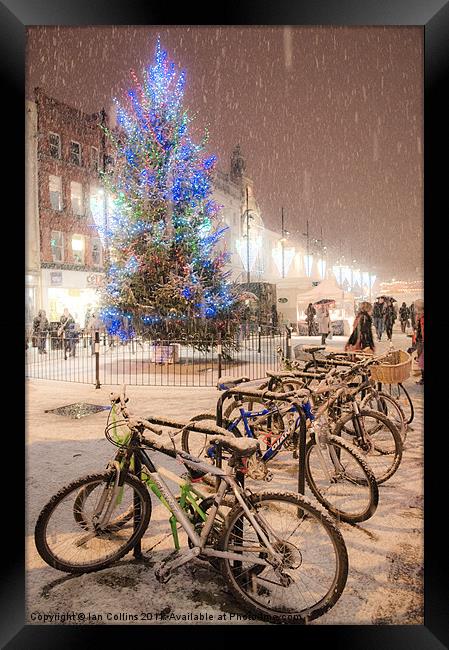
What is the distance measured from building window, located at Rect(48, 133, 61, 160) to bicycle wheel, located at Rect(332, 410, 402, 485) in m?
23.5

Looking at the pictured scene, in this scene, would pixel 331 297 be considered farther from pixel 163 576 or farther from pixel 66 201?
pixel 163 576

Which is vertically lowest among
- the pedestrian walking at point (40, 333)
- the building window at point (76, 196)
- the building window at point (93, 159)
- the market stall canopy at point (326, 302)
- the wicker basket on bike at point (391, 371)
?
the wicker basket on bike at point (391, 371)

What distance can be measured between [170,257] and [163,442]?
10450 millimetres

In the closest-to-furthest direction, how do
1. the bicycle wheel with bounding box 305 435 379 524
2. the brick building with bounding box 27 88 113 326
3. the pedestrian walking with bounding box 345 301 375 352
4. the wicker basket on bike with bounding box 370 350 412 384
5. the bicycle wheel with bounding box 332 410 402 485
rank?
1. the bicycle wheel with bounding box 305 435 379 524
2. the bicycle wheel with bounding box 332 410 402 485
3. the wicker basket on bike with bounding box 370 350 412 384
4. the pedestrian walking with bounding box 345 301 375 352
5. the brick building with bounding box 27 88 113 326

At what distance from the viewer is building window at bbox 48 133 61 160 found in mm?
23834

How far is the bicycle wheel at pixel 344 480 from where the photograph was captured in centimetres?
393

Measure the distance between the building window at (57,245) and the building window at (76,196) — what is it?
202 cm

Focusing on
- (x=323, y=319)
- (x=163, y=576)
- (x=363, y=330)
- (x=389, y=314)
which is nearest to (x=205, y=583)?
(x=163, y=576)

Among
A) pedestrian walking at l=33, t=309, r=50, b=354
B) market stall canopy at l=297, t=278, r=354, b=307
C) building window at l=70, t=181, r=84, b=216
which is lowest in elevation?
pedestrian walking at l=33, t=309, r=50, b=354

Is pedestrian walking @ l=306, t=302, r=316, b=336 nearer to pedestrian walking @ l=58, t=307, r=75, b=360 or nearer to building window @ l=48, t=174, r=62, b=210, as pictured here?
pedestrian walking @ l=58, t=307, r=75, b=360

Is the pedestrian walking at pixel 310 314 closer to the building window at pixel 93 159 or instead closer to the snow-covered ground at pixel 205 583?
the building window at pixel 93 159

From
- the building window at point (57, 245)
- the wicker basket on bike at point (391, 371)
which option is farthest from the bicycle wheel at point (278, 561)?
the building window at point (57, 245)

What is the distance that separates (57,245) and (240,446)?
77.1 ft

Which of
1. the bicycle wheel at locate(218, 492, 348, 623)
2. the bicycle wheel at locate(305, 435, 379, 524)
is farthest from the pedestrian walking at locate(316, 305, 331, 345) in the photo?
the bicycle wheel at locate(218, 492, 348, 623)
